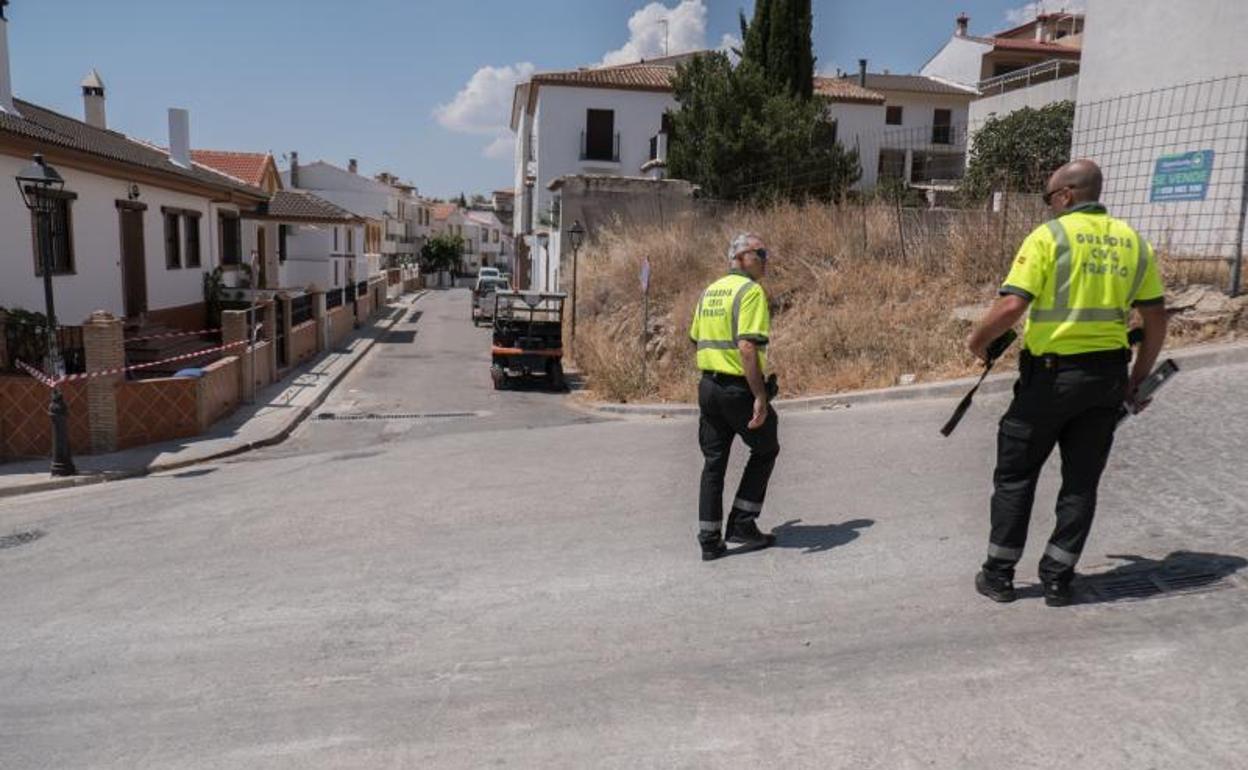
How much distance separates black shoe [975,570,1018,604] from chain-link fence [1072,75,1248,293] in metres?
6.68

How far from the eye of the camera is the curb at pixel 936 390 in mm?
7840

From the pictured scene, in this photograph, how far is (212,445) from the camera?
11125mm

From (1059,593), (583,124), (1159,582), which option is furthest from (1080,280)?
(583,124)

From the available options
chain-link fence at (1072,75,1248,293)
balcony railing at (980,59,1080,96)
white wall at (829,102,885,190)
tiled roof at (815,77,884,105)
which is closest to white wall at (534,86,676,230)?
tiled roof at (815,77,884,105)

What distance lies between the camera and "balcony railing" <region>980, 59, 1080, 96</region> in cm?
2788

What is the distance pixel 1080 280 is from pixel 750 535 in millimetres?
2253

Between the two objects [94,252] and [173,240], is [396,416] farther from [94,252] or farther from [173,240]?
[173,240]

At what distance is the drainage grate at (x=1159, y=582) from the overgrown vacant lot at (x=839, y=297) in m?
5.49

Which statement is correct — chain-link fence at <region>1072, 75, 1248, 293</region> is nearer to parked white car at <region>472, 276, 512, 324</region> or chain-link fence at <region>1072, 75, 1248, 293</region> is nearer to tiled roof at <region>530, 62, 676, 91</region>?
parked white car at <region>472, 276, 512, 324</region>

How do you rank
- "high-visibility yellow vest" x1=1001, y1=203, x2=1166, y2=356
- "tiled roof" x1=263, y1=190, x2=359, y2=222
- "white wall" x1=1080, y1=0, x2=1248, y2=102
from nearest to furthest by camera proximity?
"high-visibility yellow vest" x1=1001, y1=203, x2=1166, y2=356
"white wall" x1=1080, y1=0, x2=1248, y2=102
"tiled roof" x1=263, y1=190, x2=359, y2=222

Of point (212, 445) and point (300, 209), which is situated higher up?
point (300, 209)

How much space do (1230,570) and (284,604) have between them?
477cm

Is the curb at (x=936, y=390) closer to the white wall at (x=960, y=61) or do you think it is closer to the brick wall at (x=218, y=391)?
the brick wall at (x=218, y=391)

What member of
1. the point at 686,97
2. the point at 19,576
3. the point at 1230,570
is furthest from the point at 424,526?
the point at 686,97
